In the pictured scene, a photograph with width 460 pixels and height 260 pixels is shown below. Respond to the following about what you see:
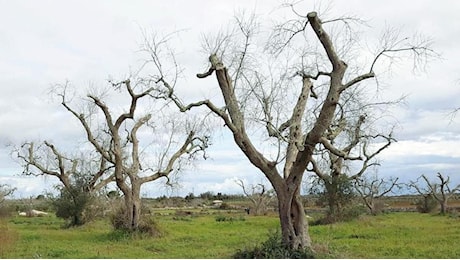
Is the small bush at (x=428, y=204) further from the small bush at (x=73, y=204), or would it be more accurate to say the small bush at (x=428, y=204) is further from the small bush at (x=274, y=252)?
the small bush at (x=274, y=252)

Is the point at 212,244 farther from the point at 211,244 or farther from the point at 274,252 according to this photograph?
the point at 274,252

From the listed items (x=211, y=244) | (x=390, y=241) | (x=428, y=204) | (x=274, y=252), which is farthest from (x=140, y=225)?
(x=428, y=204)

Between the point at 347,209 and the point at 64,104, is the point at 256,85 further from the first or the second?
the point at 347,209

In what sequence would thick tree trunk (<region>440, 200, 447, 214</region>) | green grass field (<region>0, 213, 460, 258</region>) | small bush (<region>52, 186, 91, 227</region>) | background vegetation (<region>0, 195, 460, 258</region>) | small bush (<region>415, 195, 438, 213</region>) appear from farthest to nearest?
1. small bush (<region>415, 195, 438, 213</region>)
2. thick tree trunk (<region>440, 200, 447, 214</region>)
3. small bush (<region>52, 186, 91, 227</region>)
4. green grass field (<region>0, 213, 460, 258</region>)
5. background vegetation (<region>0, 195, 460, 258</region>)

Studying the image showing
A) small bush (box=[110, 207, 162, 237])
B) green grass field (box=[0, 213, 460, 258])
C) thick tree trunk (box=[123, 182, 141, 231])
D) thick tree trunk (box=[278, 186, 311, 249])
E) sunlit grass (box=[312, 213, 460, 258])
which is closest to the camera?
thick tree trunk (box=[278, 186, 311, 249])

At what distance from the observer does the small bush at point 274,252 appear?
50.7 feet

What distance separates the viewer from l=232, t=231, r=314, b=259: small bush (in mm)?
15453

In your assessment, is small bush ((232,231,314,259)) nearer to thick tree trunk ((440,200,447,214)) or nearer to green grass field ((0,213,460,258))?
green grass field ((0,213,460,258))

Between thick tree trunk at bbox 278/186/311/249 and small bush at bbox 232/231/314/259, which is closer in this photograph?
small bush at bbox 232/231/314/259

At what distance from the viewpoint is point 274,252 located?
15.5 metres

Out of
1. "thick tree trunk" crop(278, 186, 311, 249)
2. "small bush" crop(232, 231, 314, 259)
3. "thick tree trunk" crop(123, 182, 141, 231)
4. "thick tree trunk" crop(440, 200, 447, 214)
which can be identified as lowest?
"small bush" crop(232, 231, 314, 259)

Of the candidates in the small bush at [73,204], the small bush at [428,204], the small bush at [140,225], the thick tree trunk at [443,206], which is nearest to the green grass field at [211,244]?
the small bush at [140,225]

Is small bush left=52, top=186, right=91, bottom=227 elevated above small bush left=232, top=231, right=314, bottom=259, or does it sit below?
above

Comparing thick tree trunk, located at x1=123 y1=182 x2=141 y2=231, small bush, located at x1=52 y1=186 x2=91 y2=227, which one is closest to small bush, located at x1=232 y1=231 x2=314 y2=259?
thick tree trunk, located at x1=123 y1=182 x2=141 y2=231
